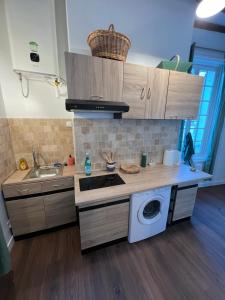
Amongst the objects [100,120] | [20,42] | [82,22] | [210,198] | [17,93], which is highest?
[82,22]

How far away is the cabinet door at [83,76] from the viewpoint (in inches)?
51.4

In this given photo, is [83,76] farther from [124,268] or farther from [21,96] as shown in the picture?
[124,268]

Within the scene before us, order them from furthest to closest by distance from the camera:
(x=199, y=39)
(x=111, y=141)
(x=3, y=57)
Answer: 1. (x=199, y=39)
2. (x=111, y=141)
3. (x=3, y=57)

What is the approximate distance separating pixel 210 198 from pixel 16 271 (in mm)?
3314

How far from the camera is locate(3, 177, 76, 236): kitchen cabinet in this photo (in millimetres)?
1546

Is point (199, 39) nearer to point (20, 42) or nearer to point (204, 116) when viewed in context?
point (204, 116)

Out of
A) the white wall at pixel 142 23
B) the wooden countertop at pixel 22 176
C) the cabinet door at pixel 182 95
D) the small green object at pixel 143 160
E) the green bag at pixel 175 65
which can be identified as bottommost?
the wooden countertop at pixel 22 176

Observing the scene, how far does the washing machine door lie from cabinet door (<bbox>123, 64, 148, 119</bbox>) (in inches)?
41.5

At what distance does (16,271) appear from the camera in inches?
54.1

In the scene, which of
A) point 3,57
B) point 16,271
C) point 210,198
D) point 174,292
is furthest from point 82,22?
point 210,198

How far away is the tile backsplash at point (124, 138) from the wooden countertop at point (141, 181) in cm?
23

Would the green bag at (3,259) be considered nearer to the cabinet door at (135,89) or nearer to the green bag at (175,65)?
the cabinet door at (135,89)

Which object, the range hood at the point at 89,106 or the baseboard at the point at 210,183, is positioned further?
the baseboard at the point at 210,183

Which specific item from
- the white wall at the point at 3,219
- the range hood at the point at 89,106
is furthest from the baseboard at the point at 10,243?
the range hood at the point at 89,106
